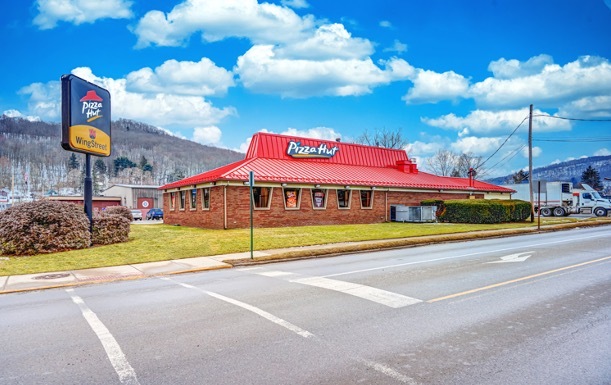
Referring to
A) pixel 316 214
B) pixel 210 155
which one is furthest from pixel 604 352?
pixel 210 155

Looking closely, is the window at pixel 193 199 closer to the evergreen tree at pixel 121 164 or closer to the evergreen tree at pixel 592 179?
the evergreen tree at pixel 592 179

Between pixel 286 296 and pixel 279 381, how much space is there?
3.93 metres

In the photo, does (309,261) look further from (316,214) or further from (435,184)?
(435,184)

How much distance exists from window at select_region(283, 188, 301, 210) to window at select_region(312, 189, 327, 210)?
1177 mm

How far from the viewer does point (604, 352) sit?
5.05 m

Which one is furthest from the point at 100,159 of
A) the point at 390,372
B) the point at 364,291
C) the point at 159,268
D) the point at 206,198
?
the point at 390,372

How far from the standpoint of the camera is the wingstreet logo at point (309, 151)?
3169 cm

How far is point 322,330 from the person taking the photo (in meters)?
5.98

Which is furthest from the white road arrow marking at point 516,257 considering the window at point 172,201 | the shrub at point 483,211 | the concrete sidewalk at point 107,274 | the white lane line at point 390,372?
the window at point 172,201

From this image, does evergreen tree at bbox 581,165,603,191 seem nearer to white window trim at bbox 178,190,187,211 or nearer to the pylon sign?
white window trim at bbox 178,190,187,211

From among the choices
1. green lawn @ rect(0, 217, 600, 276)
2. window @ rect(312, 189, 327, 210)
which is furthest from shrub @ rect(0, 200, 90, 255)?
window @ rect(312, 189, 327, 210)

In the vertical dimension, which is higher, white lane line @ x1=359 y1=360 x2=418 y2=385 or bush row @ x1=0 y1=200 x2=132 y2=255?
bush row @ x1=0 y1=200 x2=132 y2=255

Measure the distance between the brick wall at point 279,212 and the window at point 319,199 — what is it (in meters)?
0.24

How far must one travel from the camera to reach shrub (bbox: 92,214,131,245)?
17578mm
